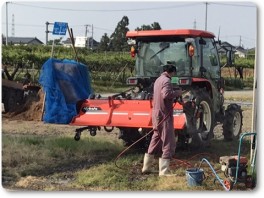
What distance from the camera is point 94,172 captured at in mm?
5930

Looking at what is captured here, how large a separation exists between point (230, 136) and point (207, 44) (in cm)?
168

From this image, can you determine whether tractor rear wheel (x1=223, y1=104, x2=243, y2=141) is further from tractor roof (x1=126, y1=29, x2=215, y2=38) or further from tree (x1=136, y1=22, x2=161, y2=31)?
tree (x1=136, y1=22, x2=161, y2=31)

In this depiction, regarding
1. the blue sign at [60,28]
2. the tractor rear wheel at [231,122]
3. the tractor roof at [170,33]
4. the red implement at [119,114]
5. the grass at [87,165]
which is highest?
the blue sign at [60,28]

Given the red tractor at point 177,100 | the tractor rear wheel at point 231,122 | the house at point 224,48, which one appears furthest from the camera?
the tractor rear wheel at point 231,122

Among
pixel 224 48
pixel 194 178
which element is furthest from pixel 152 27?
pixel 194 178

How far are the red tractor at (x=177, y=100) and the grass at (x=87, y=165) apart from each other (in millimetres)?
318

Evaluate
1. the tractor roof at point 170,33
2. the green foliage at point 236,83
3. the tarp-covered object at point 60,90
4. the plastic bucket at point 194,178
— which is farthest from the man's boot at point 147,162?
the green foliage at point 236,83

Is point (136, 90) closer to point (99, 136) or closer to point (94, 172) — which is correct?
point (99, 136)

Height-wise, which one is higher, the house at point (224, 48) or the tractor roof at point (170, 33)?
the tractor roof at point (170, 33)

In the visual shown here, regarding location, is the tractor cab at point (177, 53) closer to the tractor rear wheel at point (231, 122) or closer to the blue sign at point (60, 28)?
the tractor rear wheel at point (231, 122)

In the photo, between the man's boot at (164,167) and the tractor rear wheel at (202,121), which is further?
the tractor rear wheel at (202,121)

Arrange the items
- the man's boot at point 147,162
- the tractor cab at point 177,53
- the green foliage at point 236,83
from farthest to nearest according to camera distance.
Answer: the green foliage at point 236,83 → the tractor cab at point 177,53 → the man's boot at point 147,162

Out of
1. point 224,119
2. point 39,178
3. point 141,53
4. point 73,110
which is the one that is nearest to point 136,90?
point 141,53

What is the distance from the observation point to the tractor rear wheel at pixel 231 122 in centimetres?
811
